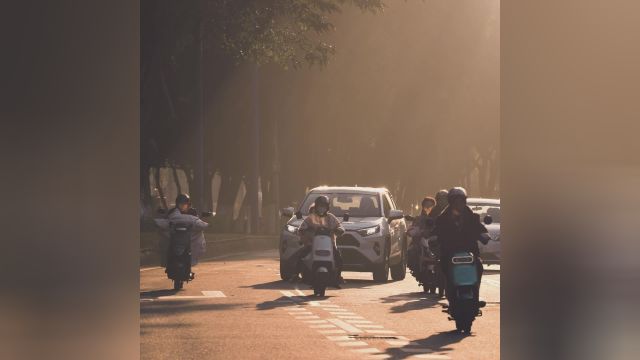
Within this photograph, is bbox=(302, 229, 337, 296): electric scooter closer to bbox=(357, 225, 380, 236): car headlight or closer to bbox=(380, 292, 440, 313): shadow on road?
bbox=(380, 292, 440, 313): shadow on road

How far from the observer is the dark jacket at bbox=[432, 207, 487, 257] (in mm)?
16891

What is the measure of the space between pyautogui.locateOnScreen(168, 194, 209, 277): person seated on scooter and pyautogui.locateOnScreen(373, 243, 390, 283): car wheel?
15.0ft

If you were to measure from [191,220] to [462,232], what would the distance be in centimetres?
770

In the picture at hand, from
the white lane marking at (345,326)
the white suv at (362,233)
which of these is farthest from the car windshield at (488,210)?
the white lane marking at (345,326)

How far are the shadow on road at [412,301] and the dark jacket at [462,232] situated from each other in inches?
137

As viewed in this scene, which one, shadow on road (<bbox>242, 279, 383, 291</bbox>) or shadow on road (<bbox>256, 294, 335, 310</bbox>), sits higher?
shadow on road (<bbox>256, 294, 335, 310</bbox>)

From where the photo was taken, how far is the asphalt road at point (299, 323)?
1424 centimetres

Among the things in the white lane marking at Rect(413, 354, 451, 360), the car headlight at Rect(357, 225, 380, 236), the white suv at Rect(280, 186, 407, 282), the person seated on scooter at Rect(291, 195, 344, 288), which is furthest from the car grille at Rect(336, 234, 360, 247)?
the white lane marking at Rect(413, 354, 451, 360)

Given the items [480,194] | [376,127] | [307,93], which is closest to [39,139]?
[307,93]

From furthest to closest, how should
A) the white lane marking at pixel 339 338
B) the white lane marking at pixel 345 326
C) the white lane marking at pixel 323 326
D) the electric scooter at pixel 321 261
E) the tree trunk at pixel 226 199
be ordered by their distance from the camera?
the tree trunk at pixel 226 199, the electric scooter at pixel 321 261, the white lane marking at pixel 323 326, the white lane marking at pixel 345 326, the white lane marking at pixel 339 338

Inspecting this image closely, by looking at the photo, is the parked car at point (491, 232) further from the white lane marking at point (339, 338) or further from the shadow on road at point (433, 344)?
the white lane marking at point (339, 338)

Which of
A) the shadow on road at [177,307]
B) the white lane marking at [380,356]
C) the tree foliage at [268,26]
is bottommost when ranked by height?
the shadow on road at [177,307]

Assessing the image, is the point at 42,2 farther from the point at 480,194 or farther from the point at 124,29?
the point at 480,194

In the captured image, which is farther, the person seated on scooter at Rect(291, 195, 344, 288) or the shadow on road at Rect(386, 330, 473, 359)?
the person seated on scooter at Rect(291, 195, 344, 288)
